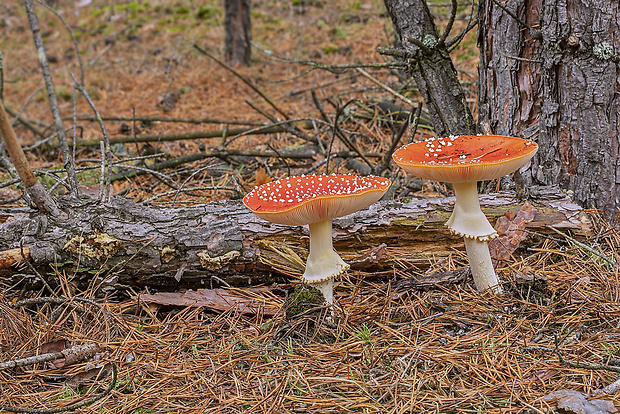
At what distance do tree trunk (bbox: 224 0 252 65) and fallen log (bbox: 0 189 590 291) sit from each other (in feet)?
21.1

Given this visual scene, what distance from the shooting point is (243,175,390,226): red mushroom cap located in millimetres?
2127

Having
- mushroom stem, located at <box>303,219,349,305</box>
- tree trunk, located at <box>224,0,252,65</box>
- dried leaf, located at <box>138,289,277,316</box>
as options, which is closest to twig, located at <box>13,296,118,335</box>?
dried leaf, located at <box>138,289,277,316</box>

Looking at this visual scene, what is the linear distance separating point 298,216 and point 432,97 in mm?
1825

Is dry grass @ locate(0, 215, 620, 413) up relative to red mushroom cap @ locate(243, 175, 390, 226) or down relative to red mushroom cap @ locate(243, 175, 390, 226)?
down

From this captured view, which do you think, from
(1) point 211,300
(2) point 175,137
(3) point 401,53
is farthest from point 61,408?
(2) point 175,137

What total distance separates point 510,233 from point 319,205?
1431 millimetres

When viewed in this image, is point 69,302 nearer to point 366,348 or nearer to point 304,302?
point 304,302

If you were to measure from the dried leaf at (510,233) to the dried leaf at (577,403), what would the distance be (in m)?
1.13

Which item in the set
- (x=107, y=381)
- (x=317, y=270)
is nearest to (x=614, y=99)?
(x=317, y=270)

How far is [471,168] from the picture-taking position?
7.06 ft

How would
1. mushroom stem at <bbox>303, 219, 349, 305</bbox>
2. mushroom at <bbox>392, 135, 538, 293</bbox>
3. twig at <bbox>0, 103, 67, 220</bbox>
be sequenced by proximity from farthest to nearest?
mushroom stem at <bbox>303, 219, 349, 305</bbox>
mushroom at <bbox>392, 135, 538, 293</bbox>
twig at <bbox>0, 103, 67, 220</bbox>

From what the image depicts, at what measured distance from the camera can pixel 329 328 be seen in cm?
245

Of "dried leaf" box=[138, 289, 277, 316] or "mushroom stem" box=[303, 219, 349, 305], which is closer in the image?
"mushroom stem" box=[303, 219, 349, 305]

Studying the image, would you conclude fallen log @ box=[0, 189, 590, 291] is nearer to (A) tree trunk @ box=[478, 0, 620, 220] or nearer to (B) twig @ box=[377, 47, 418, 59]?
(A) tree trunk @ box=[478, 0, 620, 220]
